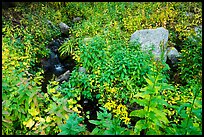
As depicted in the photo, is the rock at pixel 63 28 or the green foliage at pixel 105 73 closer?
the green foliage at pixel 105 73

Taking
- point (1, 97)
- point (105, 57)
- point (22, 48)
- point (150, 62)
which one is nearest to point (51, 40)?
point (22, 48)

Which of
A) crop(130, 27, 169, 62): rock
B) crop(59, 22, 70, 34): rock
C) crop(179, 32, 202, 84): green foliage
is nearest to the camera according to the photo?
crop(179, 32, 202, 84): green foliage

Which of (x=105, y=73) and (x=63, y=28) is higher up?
(x=63, y=28)

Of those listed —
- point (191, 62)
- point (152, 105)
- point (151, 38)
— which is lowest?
point (152, 105)

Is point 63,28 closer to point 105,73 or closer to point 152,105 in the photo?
point 105,73

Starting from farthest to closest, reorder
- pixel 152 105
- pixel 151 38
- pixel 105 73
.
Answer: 1. pixel 151 38
2. pixel 105 73
3. pixel 152 105

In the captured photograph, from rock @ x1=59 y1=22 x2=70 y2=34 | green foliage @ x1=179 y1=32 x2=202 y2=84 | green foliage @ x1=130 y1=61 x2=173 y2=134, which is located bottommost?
green foliage @ x1=130 y1=61 x2=173 y2=134

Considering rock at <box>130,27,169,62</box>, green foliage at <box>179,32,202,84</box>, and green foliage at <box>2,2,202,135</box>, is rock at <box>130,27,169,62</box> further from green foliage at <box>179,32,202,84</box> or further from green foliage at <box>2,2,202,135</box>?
green foliage at <box>179,32,202,84</box>

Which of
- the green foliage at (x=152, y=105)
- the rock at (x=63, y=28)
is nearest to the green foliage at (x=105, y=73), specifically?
the green foliage at (x=152, y=105)

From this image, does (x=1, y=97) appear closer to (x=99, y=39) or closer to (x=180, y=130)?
(x=180, y=130)

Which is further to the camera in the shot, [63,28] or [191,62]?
[63,28]

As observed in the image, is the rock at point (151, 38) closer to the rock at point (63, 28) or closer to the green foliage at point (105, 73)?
the green foliage at point (105, 73)

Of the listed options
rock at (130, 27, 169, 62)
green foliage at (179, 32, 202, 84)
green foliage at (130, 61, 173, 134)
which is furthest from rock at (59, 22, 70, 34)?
green foliage at (130, 61, 173, 134)

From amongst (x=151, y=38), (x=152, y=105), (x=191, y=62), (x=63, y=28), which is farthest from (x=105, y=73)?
(x=63, y=28)
